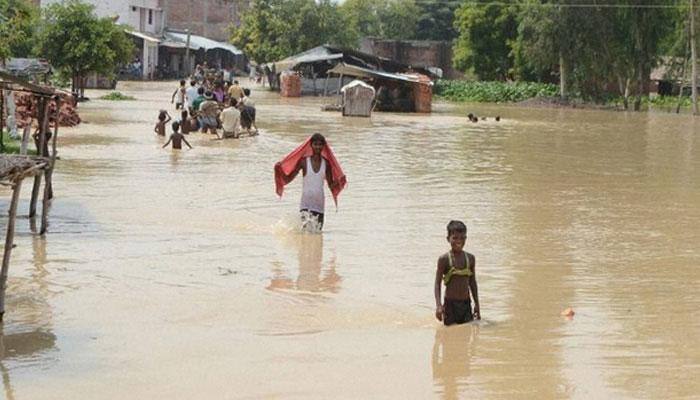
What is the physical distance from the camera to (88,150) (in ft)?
77.9

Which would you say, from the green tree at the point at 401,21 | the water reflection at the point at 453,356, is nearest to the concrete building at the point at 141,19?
the green tree at the point at 401,21

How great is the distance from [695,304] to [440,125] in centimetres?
2772

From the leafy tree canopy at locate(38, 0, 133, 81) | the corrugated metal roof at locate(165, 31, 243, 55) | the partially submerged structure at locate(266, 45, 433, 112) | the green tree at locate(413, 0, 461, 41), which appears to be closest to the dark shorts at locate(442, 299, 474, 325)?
the leafy tree canopy at locate(38, 0, 133, 81)

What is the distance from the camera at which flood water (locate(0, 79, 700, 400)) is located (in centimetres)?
796

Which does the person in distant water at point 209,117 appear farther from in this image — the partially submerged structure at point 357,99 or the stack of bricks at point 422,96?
the stack of bricks at point 422,96

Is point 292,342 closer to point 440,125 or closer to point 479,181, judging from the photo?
point 479,181

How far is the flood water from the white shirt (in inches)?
161

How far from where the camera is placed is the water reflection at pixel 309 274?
439 inches

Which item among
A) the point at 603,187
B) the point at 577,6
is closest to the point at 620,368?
the point at 603,187

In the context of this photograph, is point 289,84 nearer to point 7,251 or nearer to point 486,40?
point 486,40

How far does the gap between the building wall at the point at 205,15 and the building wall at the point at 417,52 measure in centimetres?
1076

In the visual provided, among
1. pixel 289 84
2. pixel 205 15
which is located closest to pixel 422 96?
pixel 289 84

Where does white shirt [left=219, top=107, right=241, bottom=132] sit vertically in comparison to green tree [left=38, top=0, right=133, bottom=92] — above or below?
below

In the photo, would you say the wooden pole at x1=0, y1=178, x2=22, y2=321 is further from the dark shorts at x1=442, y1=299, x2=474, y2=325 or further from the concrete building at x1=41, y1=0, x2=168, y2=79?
the concrete building at x1=41, y1=0, x2=168, y2=79
